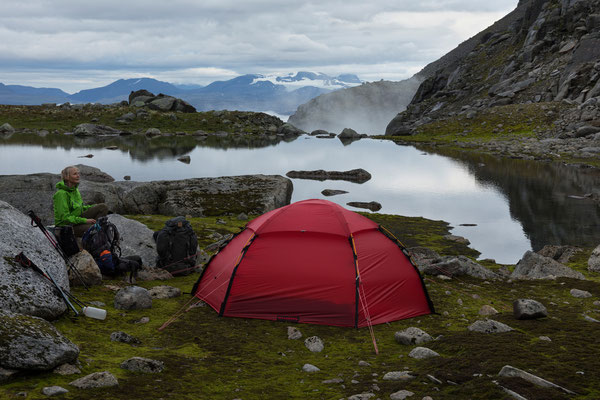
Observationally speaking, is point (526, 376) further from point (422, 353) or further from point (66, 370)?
point (66, 370)

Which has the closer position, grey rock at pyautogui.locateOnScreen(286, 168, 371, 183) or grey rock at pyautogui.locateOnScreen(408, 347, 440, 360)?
grey rock at pyautogui.locateOnScreen(408, 347, 440, 360)

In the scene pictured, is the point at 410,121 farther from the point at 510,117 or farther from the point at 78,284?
the point at 78,284

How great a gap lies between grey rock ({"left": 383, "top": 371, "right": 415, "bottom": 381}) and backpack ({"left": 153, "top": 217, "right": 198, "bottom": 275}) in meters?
9.22

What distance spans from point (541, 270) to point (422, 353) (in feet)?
33.0

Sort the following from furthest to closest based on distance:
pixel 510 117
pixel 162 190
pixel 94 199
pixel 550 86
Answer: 1. pixel 550 86
2. pixel 510 117
3. pixel 162 190
4. pixel 94 199

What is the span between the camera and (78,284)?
13.1 metres

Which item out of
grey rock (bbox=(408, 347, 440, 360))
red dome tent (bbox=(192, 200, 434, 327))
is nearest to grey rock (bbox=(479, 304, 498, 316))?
red dome tent (bbox=(192, 200, 434, 327))

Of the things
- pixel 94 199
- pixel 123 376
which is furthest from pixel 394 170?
pixel 123 376

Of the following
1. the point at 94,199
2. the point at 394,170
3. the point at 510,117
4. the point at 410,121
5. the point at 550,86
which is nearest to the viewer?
the point at 94,199

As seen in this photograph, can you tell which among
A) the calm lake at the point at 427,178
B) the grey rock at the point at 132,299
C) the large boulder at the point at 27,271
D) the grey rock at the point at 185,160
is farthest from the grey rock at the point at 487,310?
the grey rock at the point at 185,160

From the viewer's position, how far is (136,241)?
16516mm

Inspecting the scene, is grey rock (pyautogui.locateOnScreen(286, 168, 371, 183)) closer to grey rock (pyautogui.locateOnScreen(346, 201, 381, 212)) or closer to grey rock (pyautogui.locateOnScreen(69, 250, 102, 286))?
grey rock (pyautogui.locateOnScreen(346, 201, 381, 212))

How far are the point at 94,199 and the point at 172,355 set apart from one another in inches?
737

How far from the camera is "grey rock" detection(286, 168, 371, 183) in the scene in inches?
2234
